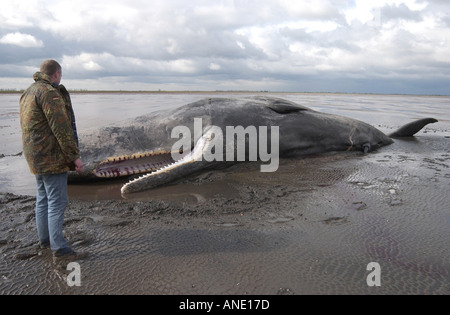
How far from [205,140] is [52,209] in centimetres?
368

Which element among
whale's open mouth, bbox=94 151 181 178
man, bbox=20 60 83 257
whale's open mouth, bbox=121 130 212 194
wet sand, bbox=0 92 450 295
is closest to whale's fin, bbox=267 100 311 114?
whale's open mouth, bbox=121 130 212 194

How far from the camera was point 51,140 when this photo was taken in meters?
3.35

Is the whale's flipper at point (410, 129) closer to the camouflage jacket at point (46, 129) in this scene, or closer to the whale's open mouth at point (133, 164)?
the whale's open mouth at point (133, 164)

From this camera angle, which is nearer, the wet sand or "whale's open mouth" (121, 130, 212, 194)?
the wet sand

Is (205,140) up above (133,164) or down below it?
above

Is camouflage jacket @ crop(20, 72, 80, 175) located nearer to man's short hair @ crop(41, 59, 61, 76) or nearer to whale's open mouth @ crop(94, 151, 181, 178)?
man's short hair @ crop(41, 59, 61, 76)

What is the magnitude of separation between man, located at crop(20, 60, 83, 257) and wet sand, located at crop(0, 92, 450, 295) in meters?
0.39

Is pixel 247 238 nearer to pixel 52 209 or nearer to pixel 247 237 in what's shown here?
pixel 247 237

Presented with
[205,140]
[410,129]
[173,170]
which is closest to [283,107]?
[205,140]

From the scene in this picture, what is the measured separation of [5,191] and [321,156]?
653 centimetres

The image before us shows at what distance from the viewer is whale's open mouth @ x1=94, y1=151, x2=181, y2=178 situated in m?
6.32

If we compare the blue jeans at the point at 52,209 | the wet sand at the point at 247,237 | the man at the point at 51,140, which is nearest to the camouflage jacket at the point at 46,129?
the man at the point at 51,140

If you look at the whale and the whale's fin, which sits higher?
the whale's fin
